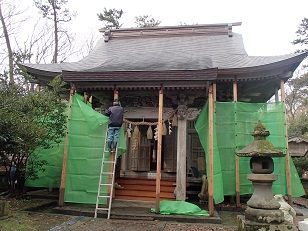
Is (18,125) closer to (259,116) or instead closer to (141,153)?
(141,153)

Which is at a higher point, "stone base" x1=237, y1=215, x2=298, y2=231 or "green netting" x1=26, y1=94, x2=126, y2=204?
"green netting" x1=26, y1=94, x2=126, y2=204

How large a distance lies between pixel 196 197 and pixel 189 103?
3.34 m

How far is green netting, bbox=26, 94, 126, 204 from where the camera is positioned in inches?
266

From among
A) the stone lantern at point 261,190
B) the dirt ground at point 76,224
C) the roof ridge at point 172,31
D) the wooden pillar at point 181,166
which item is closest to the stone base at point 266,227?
the stone lantern at point 261,190

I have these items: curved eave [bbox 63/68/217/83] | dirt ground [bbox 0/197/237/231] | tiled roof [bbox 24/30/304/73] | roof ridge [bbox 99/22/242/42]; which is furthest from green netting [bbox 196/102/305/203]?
roof ridge [bbox 99/22/242/42]

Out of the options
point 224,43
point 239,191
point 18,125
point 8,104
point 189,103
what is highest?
point 224,43

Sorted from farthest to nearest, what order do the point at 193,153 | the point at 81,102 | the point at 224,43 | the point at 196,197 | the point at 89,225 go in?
1. the point at 224,43
2. the point at 193,153
3. the point at 196,197
4. the point at 81,102
5. the point at 89,225

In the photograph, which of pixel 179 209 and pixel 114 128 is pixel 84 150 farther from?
pixel 179 209

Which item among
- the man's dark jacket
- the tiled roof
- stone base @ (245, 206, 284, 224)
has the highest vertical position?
the tiled roof

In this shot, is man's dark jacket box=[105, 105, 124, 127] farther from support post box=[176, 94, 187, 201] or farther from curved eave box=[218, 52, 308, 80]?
curved eave box=[218, 52, 308, 80]

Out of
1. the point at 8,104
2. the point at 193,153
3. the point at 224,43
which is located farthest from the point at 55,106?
the point at 224,43

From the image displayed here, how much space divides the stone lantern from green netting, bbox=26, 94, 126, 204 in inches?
143

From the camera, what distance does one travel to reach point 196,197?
28.2 feet

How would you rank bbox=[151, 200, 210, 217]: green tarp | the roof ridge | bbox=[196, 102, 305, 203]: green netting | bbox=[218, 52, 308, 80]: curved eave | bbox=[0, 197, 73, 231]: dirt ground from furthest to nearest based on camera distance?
1. the roof ridge
2. bbox=[218, 52, 308, 80]: curved eave
3. bbox=[196, 102, 305, 203]: green netting
4. bbox=[151, 200, 210, 217]: green tarp
5. bbox=[0, 197, 73, 231]: dirt ground
